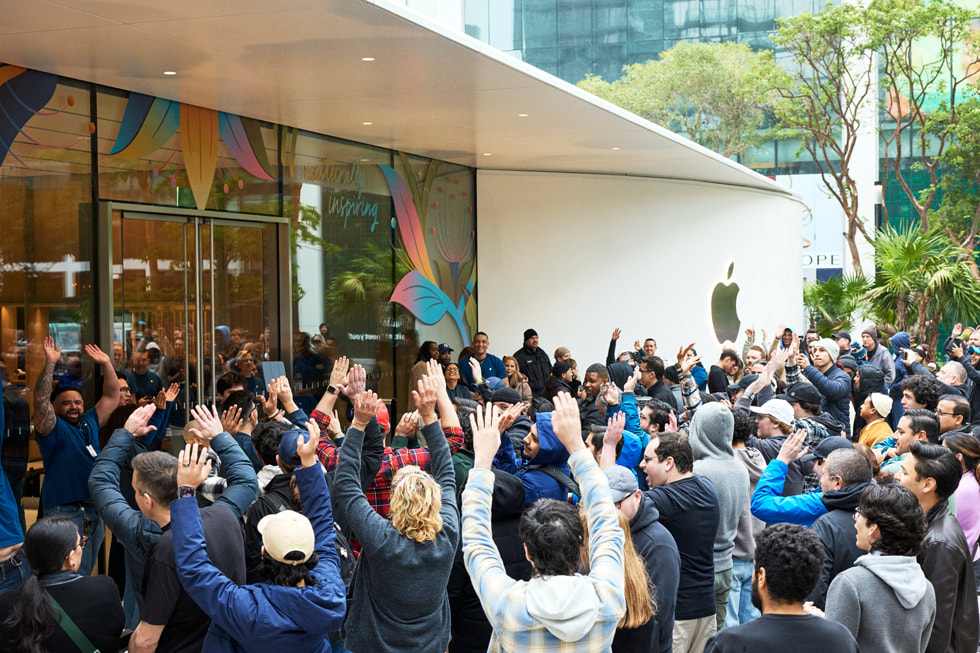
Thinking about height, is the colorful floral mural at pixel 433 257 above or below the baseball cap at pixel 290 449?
above

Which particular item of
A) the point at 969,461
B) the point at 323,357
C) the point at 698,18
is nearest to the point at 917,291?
the point at 323,357

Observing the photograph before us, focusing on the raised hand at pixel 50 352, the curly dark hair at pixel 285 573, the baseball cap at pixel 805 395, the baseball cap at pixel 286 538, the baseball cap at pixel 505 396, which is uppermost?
the raised hand at pixel 50 352

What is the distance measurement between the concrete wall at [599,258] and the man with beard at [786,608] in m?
11.7

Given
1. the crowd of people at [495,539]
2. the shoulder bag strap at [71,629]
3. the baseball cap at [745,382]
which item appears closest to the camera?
the crowd of people at [495,539]

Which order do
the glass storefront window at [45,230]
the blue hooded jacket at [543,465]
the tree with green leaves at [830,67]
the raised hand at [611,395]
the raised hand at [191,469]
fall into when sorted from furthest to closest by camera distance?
the tree with green leaves at [830,67] → the glass storefront window at [45,230] → the raised hand at [611,395] → the blue hooded jacket at [543,465] → the raised hand at [191,469]

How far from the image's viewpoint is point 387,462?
4.73 metres

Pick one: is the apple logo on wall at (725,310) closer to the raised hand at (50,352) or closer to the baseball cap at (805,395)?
the baseball cap at (805,395)

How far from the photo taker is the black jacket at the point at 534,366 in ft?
40.5

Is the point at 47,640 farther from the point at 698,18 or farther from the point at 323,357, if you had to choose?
the point at 698,18

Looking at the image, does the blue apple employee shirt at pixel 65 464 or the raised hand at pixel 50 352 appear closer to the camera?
the blue apple employee shirt at pixel 65 464

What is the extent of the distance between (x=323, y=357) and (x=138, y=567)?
6.92m

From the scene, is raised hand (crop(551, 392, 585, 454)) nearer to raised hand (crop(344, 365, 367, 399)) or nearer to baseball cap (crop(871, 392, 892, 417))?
raised hand (crop(344, 365, 367, 399))

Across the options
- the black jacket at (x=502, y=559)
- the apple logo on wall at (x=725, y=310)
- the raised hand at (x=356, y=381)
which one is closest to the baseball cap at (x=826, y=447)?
the black jacket at (x=502, y=559)

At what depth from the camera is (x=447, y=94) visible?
896cm
